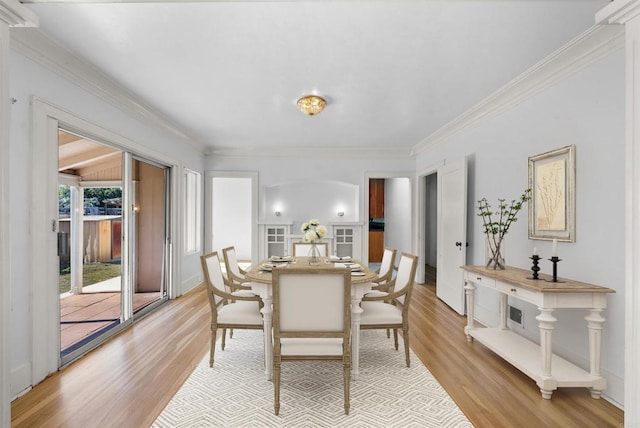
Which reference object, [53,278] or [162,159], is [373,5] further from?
[162,159]

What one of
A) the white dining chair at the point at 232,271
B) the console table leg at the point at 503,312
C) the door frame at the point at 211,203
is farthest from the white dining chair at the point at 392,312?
the door frame at the point at 211,203

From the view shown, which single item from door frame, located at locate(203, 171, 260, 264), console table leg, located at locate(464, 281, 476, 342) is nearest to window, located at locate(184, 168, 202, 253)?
door frame, located at locate(203, 171, 260, 264)

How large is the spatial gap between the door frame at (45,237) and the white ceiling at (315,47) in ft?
2.00

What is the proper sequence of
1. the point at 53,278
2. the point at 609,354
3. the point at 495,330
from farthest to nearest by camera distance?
the point at 495,330 < the point at 53,278 < the point at 609,354

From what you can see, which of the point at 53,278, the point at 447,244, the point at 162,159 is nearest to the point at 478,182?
the point at 447,244

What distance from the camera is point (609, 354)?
91.2 inches

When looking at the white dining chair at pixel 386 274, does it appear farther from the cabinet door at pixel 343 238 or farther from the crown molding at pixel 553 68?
the cabinet door at pixel 343 238

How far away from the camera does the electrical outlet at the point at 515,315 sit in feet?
10.7

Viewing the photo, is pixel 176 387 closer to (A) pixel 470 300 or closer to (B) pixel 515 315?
(A) pixel 470 300

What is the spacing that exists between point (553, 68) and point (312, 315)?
110 inches

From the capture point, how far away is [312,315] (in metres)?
2.17

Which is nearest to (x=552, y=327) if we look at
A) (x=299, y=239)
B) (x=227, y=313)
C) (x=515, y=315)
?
(x=515, y=315)

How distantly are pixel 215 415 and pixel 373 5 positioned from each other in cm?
275

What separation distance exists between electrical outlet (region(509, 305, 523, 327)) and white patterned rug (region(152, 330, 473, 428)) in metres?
1.14
